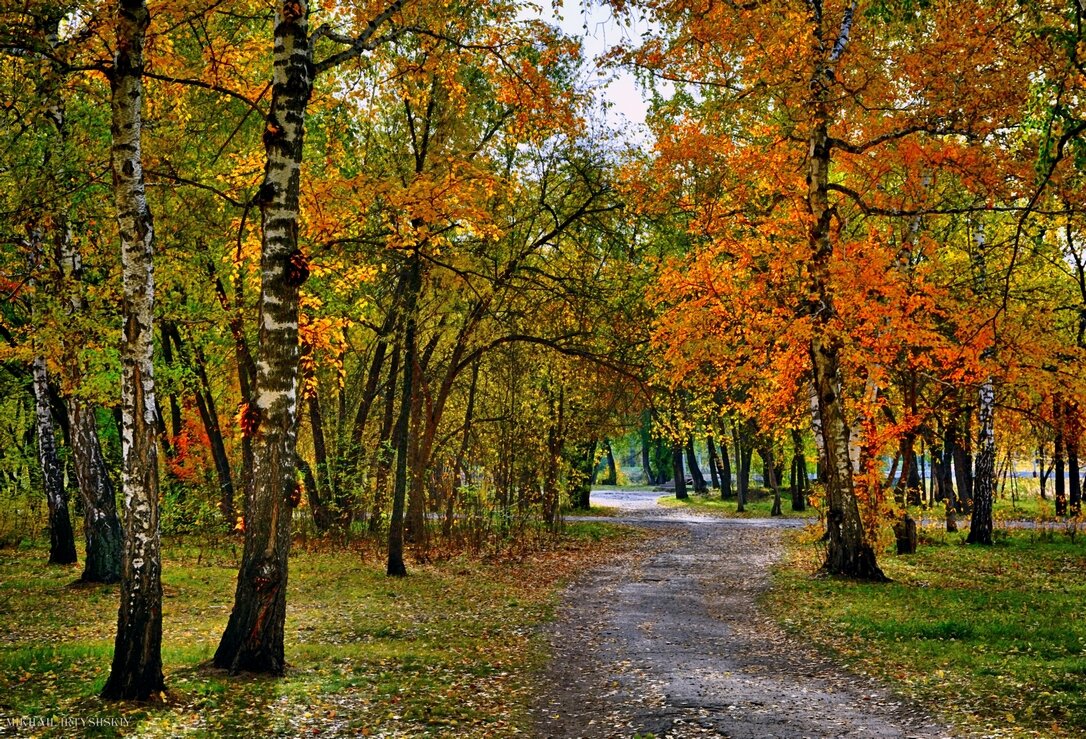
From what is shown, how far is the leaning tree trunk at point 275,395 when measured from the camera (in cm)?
936

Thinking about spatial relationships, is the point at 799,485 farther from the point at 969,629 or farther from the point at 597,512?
the point at 969,629

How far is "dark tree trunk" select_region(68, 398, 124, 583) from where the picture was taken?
1579 cm

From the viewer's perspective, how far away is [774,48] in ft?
49.6

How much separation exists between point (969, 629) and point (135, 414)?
1091cm

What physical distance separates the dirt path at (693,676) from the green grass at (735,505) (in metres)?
25.7

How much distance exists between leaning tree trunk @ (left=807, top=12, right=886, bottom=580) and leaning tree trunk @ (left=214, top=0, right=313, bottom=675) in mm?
10996

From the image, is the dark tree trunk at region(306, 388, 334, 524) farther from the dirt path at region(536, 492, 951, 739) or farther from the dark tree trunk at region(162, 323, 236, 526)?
the dirt path at region(536, 492, 951, 739)

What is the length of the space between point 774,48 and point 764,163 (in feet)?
12.2

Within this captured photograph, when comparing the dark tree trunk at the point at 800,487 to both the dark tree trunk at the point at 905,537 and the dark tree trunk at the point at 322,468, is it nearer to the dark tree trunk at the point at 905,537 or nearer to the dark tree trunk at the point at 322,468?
the dark tree trunk at the point at 905,537

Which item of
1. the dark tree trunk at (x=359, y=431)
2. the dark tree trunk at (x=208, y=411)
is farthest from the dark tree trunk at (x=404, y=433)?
the dark tree trunk at (x=208, y=411)

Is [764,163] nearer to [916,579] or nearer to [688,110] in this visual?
[688,110]

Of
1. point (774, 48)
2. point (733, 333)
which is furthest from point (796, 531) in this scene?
point (774, 48)

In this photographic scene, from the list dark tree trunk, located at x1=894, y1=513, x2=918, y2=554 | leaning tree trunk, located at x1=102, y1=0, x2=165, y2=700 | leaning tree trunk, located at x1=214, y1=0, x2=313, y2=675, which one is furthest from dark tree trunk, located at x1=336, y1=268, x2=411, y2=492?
dark tree trunk, located at x1=894, y1=513, x2=918, y2=554

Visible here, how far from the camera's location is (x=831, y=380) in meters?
17.7
